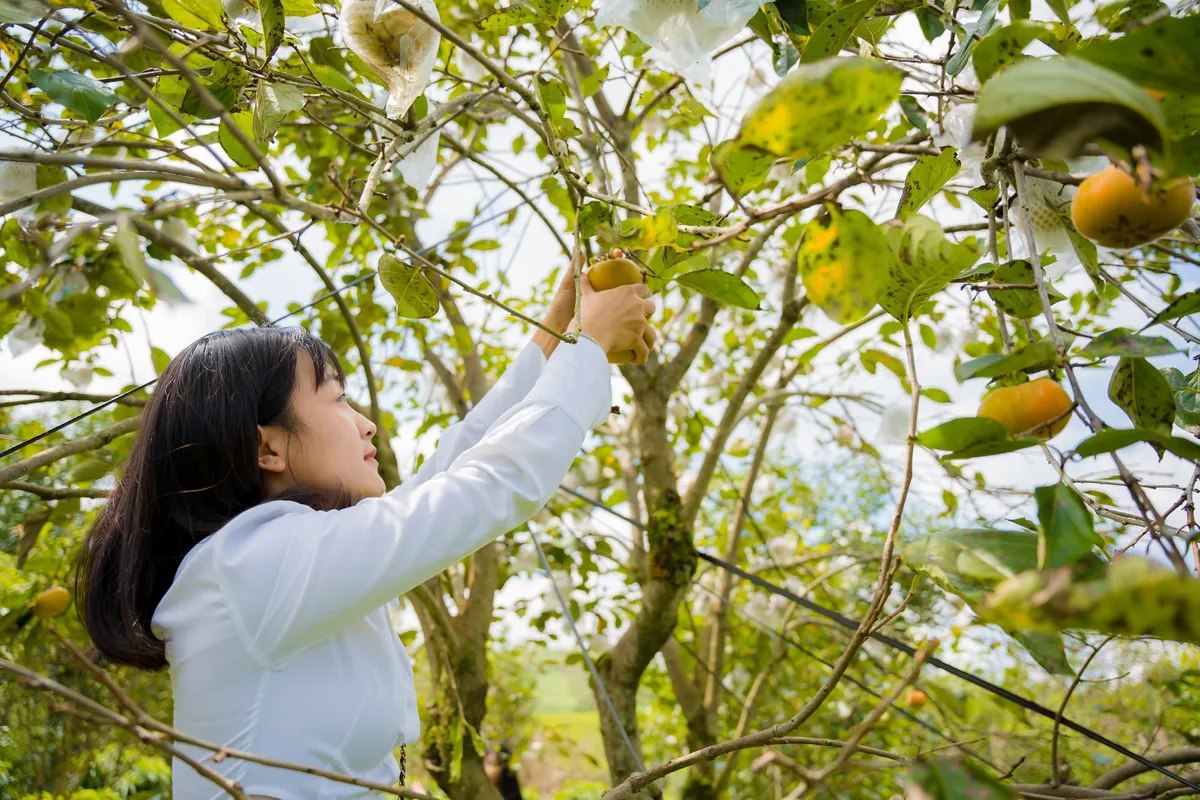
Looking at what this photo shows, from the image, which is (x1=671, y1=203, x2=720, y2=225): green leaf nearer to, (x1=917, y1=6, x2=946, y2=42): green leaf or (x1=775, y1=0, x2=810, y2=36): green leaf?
(x1=775, y1=0, x2=810, y2=36): green leaf

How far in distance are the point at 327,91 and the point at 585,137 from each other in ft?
2.34

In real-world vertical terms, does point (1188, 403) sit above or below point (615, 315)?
below

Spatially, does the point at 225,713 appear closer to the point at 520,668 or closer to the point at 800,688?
the point at 800,688

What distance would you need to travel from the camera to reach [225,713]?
0.70 metres

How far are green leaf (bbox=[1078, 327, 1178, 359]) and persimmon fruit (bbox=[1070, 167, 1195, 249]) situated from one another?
63 mm

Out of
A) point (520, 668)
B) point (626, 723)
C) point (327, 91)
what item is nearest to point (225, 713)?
point (327, 91)

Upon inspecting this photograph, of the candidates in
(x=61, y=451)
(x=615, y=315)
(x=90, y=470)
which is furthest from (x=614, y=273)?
(x=90, y=470)

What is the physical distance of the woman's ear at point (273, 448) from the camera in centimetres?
86

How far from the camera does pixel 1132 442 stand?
1.16 ft

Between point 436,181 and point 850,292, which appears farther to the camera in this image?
point 436,181

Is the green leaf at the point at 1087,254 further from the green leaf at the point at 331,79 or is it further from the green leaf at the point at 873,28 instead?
the green leaf at the point at 331,79

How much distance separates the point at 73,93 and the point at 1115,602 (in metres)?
0.91

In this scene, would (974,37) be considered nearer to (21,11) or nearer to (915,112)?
(915,112)

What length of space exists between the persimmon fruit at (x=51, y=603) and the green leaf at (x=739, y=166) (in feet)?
4.47
